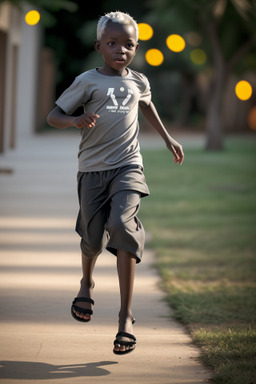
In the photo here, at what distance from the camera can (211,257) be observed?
8.01 m

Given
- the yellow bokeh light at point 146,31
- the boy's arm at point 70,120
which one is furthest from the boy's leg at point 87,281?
the yellow bokeh light at point 146,31

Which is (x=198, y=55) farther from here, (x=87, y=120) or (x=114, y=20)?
(x=87, y=120)

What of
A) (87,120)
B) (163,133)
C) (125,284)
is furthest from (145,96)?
(125,284)

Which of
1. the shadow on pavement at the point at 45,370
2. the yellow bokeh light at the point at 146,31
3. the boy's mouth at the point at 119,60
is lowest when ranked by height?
the shadow on pavement at the point at 45,370

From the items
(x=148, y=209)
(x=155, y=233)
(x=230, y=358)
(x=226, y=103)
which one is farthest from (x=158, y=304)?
(x=226, y=103)

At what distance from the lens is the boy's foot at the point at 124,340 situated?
4.26 m

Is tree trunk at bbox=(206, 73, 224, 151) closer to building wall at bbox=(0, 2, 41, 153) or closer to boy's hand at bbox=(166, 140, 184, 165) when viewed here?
building wall at bbox=(0, 2, 41, 153)

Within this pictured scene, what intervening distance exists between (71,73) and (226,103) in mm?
7788

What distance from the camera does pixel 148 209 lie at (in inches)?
459

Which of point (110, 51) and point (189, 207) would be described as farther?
point (189, 207)

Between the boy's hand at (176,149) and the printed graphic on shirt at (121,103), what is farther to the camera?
the boy's hand at (176,149)

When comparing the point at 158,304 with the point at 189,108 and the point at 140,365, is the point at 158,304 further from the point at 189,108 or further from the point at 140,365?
the point at 189,108

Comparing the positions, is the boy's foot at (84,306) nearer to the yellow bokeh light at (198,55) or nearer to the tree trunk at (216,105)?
the tree trunk at (216,105)

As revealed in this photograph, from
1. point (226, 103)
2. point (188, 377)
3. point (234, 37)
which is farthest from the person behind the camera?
point (226, 103)
